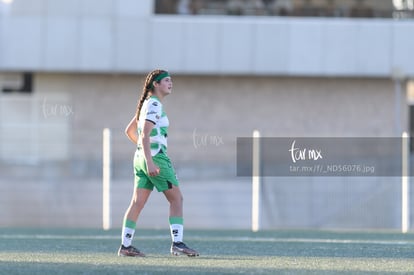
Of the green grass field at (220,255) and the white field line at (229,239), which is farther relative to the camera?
the white field line at (229,239)

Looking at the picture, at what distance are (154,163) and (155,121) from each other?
1.19ft

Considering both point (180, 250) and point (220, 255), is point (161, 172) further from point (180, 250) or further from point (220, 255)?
point (220, 255)

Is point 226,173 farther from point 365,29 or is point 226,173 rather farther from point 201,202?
point 365,29

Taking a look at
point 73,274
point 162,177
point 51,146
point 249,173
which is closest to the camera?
point 73,274

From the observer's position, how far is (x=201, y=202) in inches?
798

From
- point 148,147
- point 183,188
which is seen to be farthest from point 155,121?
point 183,188

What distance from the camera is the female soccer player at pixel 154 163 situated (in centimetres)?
909

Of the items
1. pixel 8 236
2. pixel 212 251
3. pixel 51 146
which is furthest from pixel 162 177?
pixel 51 146

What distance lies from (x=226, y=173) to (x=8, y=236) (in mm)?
8369

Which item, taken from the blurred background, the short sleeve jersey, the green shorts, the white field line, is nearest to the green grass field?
the white field line

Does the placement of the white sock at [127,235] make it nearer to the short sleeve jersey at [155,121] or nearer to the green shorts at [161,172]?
the green shorts at [161,172]

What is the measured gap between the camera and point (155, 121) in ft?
29.9

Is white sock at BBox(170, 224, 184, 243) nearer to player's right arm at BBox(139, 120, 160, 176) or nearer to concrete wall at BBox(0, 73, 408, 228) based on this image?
player's right arm at BBox(139, 120, 160, 176)

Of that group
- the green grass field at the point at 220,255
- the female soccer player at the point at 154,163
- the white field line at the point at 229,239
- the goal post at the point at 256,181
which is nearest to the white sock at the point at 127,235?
the female soccer player at the point at 154,163
